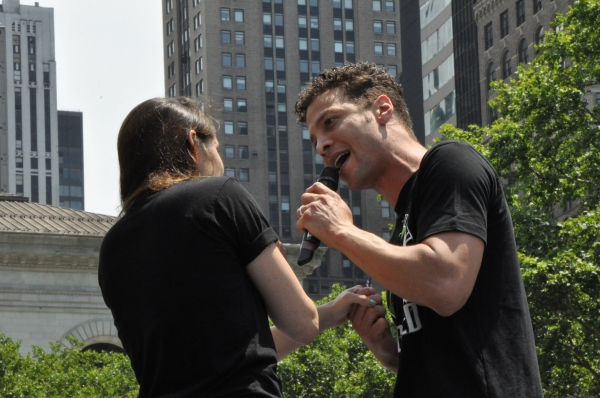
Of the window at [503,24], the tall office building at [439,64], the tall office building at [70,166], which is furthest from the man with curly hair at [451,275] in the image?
the tall office building at [70,166]

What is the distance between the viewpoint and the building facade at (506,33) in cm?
7069

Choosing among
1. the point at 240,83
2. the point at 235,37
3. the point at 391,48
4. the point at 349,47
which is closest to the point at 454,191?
the point at 240,83

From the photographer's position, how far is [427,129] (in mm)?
92000

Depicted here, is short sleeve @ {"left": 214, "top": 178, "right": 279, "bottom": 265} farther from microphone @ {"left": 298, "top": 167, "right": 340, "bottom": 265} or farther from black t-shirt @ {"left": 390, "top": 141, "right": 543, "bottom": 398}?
black t-shirt @ {"left": 390, "top": 141, "right": 543, "bottom": 398}

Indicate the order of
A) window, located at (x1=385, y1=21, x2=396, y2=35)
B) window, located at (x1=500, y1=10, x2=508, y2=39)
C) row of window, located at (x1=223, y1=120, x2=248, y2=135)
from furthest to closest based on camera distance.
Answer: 1. window, located at (x1=385, y1=21, x2=396, y2=35)
2. row of window, located at (x1=223, y1=120, x2=248, y2=135)
3. window, located at (x1=500, y1=10, x2=508, y2=39)

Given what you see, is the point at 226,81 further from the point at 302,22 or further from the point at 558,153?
the point at 558,153

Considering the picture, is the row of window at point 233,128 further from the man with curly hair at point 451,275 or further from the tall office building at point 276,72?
the man with curly hair at point 451,275

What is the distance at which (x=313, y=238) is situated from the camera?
481cm

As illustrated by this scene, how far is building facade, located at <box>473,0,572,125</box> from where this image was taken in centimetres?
7069

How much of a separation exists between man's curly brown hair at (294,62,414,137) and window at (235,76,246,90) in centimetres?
12885

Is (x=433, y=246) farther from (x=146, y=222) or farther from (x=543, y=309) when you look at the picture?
(x=543, y=309)

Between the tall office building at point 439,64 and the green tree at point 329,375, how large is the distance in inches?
1785

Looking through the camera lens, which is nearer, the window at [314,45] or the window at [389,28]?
the window at [314,45]

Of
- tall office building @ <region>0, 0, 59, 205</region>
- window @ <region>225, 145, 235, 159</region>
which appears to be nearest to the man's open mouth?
window @ <region>225, 145, 235, 159</region>
